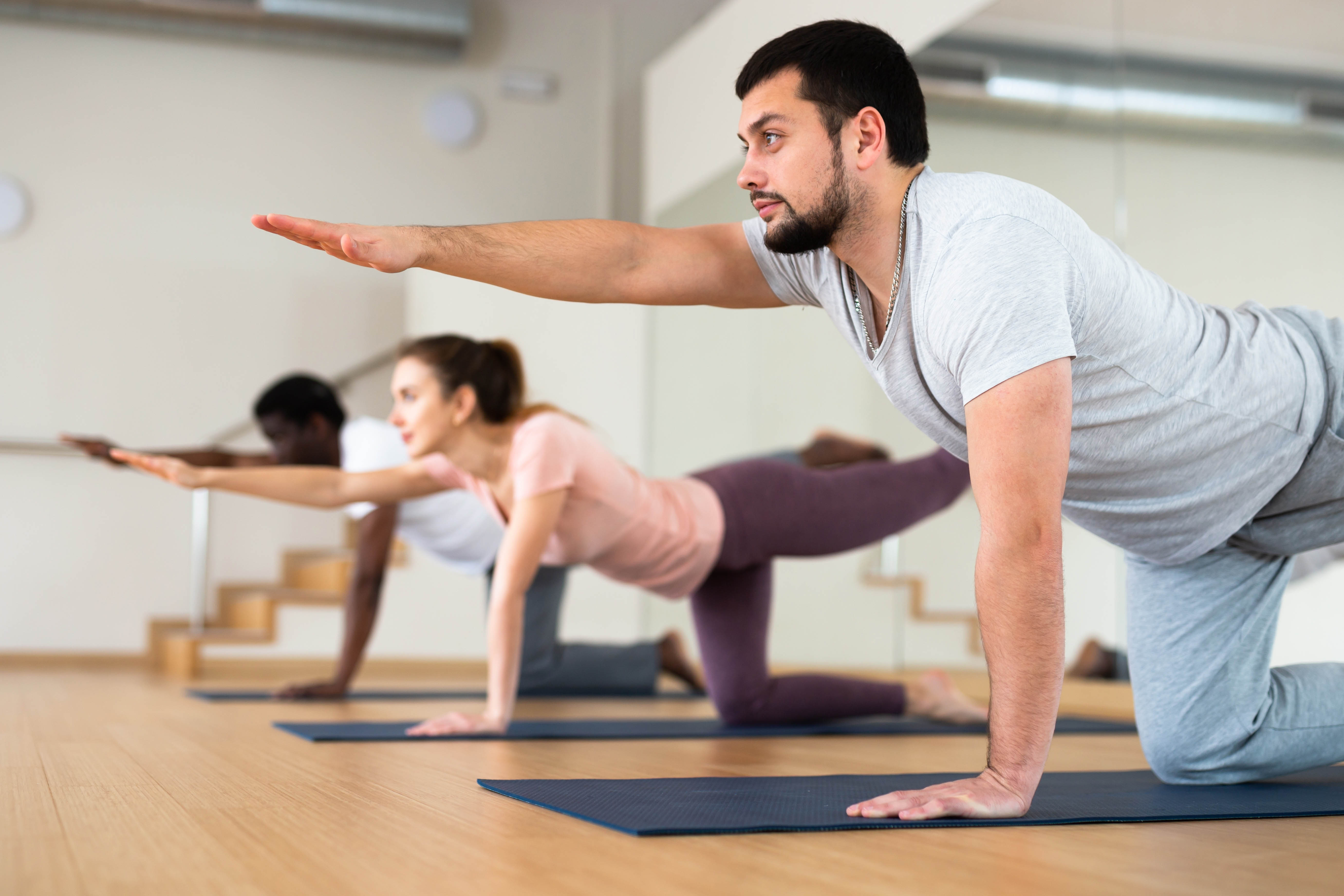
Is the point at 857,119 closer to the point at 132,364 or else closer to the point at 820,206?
the point at 820,206

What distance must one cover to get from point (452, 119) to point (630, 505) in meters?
4.13

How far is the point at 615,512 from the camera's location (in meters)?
2.39

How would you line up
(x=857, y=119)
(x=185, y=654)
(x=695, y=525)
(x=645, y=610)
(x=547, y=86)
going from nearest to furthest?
(x=857, y=119), (x=695, y=525), (x=185, y=654), (x=645, y=610), (x=547, y=86)

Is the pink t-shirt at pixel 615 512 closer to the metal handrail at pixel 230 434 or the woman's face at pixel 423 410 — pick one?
the woman's face at pixel 423 410

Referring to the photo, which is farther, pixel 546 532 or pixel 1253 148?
pixel 1253 148

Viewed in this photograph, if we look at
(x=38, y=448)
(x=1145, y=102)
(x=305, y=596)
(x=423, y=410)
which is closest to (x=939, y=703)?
(x=423, y=410)

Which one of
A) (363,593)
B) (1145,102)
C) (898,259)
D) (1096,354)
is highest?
(1145,102)

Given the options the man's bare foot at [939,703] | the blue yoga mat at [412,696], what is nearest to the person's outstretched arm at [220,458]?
the blue yoga mat at [412,696]

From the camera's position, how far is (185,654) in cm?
466

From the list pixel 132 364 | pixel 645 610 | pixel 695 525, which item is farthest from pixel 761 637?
pixel 132 364

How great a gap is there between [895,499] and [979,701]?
117cm

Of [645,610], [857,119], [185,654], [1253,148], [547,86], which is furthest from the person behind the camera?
[547,86]

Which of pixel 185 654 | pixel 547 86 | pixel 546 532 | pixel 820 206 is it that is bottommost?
pixel 185 654

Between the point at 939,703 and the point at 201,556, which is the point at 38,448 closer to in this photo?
the point at 201,556
